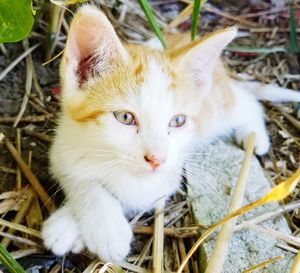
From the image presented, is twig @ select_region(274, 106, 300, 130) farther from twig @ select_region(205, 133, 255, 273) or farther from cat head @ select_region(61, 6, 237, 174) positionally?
cat head @ select_region(61, 6, 237, 174)

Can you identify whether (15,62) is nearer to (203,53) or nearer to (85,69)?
(85,69)

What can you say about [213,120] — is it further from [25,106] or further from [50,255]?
[50,255]

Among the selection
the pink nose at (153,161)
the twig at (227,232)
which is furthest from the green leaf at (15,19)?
the twig at (227,232)

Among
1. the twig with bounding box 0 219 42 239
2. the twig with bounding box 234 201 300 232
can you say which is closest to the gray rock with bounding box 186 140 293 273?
the twig with bounding box 234 201 300 232

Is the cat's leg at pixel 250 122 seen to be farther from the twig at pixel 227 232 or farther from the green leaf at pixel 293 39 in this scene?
the green leaf at pixel 293 39

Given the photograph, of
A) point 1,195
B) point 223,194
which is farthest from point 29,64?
point 223,194
